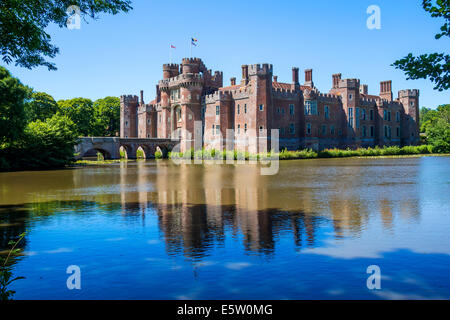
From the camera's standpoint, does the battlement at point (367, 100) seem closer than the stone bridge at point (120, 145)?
No

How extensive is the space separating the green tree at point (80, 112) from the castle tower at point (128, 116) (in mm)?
5898

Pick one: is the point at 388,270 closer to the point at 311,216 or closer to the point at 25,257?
the point at 311,216

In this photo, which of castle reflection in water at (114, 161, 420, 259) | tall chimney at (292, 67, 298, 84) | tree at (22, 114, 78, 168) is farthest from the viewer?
tall chimney at (292, 67, 298, 84)

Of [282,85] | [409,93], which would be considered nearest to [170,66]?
[282,85]

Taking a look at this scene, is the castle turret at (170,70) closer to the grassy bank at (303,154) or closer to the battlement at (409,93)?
the grassy bank at (303,154)

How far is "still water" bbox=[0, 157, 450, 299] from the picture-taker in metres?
6.84

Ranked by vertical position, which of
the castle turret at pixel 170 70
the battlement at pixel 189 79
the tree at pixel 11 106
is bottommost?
the tree at pixel 11 106

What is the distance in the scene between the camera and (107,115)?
8400 centimetres

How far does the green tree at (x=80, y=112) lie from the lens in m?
74.5

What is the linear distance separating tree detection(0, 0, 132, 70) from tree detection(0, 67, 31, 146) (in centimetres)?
2517

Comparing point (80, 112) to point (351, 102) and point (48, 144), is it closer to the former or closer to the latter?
point (48, 144)

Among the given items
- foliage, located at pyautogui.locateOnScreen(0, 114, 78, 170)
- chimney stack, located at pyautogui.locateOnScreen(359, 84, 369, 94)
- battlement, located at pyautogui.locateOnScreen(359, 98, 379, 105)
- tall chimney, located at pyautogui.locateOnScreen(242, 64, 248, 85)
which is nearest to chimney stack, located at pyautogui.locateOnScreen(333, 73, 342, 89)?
battlement, located at pyautogui.locateOnScreen(359, 98, 379, 105)
